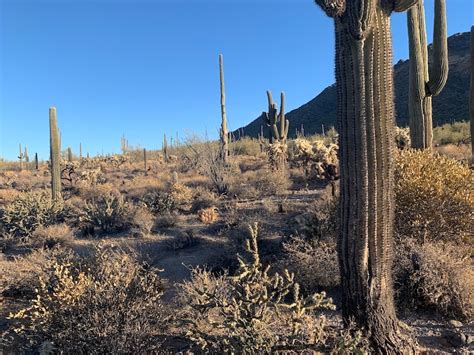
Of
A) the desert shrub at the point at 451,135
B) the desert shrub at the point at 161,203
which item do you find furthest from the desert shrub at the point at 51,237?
the desert shrub at the point at 451,135

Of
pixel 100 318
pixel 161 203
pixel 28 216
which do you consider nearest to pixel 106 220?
pixel 161 203

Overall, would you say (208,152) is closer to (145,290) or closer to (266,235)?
(266,235)

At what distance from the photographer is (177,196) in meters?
12.9

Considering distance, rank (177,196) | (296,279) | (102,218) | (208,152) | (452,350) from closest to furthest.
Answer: (452,350)
(296,279)
(102,218)
(177,196)
(208,152)

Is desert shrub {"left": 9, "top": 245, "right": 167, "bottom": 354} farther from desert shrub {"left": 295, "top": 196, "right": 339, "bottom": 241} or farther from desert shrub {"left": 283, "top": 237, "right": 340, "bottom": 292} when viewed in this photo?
desert shrub {"left": 295, "top": 196, "right": 339, "bottom": 241}

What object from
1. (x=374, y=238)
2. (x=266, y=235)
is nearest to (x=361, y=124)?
(x=374, y=238)

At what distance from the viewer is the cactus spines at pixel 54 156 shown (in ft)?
45.5

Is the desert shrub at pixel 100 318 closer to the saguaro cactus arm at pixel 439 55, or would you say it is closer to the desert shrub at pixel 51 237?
the desert shrub at pixel 51 237

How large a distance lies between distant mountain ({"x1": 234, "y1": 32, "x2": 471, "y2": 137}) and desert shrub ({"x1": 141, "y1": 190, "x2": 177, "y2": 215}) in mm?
20286

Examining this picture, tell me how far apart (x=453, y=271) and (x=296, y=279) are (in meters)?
2.00

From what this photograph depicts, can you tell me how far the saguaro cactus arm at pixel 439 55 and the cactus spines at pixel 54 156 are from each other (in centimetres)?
1160

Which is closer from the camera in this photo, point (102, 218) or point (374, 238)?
point (374, 238)

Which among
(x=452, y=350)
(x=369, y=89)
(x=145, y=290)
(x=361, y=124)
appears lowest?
(x=452, y=350)

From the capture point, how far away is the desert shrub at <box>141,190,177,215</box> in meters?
12.1
